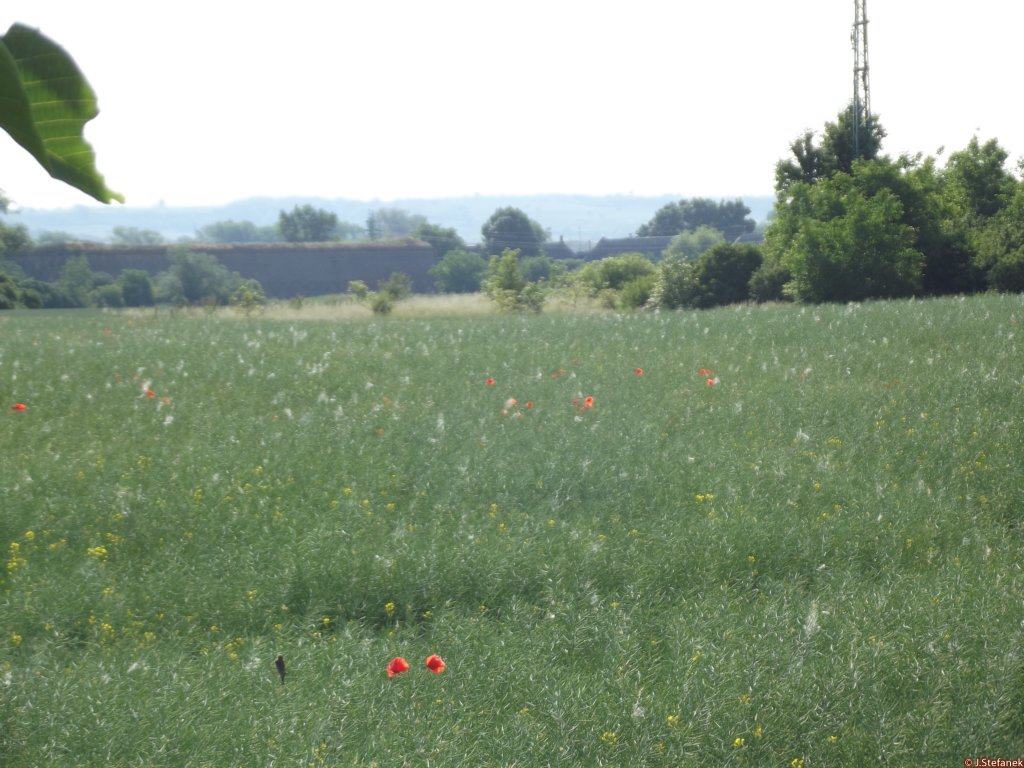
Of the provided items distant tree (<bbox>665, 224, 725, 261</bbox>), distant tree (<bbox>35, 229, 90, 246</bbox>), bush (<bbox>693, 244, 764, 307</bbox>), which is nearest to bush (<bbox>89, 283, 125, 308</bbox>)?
distant tree (<bbox>35, 229, 90, 246</bbox>)

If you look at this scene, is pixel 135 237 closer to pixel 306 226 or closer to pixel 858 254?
pixel 306 226

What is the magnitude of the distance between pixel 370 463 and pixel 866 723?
5.15 meters

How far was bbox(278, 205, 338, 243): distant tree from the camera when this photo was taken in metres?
126

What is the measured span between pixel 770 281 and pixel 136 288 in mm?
48145

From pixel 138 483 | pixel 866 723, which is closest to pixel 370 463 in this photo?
pixel 138 483

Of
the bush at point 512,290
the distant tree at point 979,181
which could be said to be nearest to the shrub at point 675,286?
the bush at point 512,290

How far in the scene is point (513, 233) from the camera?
124 m

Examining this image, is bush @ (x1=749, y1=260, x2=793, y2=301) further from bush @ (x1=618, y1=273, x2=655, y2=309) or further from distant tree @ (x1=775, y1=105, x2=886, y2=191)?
bush @ (x1=618, y1=273, x2=655, y2=309)

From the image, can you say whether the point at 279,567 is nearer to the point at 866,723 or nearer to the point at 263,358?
the point at 866,723

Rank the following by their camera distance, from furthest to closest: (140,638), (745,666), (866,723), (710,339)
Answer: (710,339), (140,638), (745,666), (866,723)

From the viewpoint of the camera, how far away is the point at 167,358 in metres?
14.2

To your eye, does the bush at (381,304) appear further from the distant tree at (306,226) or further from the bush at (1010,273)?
the distant tree at (306,226)

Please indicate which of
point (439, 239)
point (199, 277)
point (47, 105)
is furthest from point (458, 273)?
point (47, 105)

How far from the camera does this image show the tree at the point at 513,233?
398 feet
